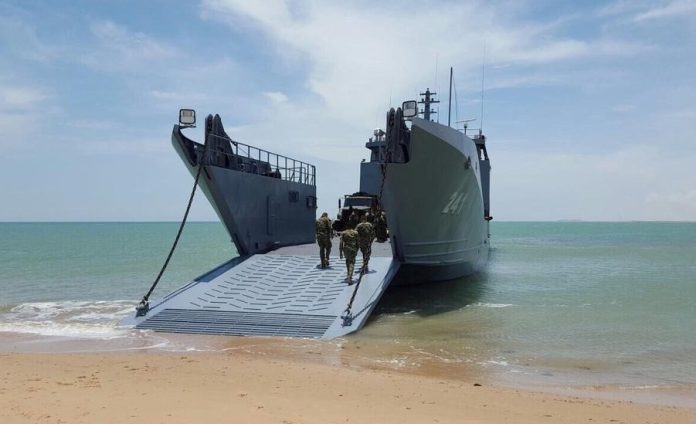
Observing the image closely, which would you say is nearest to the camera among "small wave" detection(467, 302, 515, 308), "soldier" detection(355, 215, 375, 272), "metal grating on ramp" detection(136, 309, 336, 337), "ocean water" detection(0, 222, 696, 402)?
"ocean water" detection(0, 222, 696, 402)

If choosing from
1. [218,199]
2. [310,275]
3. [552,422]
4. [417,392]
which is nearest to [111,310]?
[218,199]

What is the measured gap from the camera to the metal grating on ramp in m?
8.32

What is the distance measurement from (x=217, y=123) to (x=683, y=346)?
9.51m

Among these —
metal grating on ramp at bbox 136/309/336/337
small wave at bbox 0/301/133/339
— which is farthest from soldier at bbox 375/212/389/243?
metal grating on ramp at bbox 136/309/336/337

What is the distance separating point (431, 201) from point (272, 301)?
4.27 m

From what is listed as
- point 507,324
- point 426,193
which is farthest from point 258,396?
point 426,193

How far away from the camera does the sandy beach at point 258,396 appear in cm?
452

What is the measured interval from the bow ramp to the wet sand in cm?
114

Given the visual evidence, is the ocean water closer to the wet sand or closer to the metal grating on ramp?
the metal grating on ramp

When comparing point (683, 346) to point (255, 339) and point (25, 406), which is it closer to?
point (255, 339)

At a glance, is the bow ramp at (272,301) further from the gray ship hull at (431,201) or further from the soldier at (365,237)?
the gray ship hull at (431,201)

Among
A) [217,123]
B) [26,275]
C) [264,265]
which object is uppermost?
[217,123]

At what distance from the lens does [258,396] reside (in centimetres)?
515

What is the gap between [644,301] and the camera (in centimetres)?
1352
